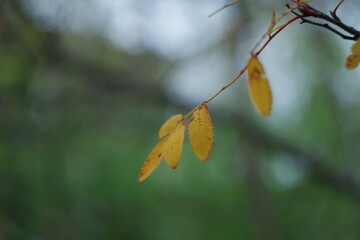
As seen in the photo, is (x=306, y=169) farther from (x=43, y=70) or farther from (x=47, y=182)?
(x=43, y=70)

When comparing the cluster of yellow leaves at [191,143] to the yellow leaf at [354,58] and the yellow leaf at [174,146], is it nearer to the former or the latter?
the yellow leaf at [174,146]

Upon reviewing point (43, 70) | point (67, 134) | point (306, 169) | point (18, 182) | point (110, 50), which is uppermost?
point (110, 50)

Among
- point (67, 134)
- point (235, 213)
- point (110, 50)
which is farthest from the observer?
point (235, 213)

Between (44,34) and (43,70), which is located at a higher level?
(43,70)

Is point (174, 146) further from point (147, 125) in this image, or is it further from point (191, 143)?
point (147, 125)

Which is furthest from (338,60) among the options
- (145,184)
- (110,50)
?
(145,184)

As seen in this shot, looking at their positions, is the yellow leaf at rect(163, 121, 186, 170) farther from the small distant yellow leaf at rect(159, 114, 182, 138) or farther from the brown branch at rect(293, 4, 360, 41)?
the brown branch at rect(293, 4, 360, 41)

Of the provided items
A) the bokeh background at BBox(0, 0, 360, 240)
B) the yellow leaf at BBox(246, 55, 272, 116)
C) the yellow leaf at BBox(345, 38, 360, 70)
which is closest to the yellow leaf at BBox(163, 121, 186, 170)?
the yellow leaf at BBox(246, 55, 272, 116)
